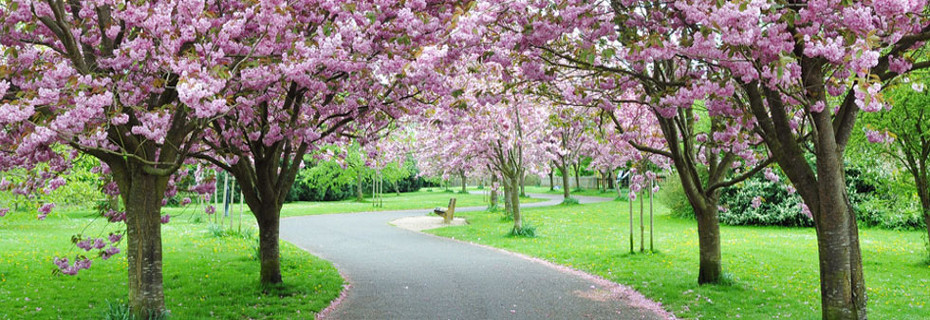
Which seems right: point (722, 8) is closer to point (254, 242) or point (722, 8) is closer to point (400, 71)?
point (400, 71)

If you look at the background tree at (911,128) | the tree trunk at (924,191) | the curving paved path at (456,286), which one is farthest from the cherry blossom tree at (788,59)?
the tree trunk at (924,191)

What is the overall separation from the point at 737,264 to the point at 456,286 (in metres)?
6.05

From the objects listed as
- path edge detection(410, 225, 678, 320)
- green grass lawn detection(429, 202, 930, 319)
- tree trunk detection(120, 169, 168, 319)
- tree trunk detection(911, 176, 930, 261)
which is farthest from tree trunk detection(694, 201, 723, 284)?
tree trunk detection(120, 169, 168, 319)

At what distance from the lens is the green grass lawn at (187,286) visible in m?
7.76

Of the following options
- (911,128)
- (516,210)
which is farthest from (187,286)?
(911,128)

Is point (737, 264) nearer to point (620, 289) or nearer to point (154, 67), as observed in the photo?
point (620, 289)

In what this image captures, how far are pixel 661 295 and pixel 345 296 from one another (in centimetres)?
481

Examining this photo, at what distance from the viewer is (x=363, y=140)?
10352 mm

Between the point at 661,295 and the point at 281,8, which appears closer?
the point at 281,8

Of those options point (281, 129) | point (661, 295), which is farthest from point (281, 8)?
point (661, 295)

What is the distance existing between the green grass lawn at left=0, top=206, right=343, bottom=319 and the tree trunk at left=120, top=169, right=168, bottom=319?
0.58 metres

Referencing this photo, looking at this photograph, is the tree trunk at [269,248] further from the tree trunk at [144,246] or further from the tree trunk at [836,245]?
the tree trunk at [836,245]

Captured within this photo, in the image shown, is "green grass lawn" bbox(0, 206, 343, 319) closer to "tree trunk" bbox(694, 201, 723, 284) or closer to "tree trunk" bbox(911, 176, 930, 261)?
"tree trunk" bbox(694, 201, 723, 284)

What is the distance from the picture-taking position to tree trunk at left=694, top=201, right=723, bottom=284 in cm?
914
